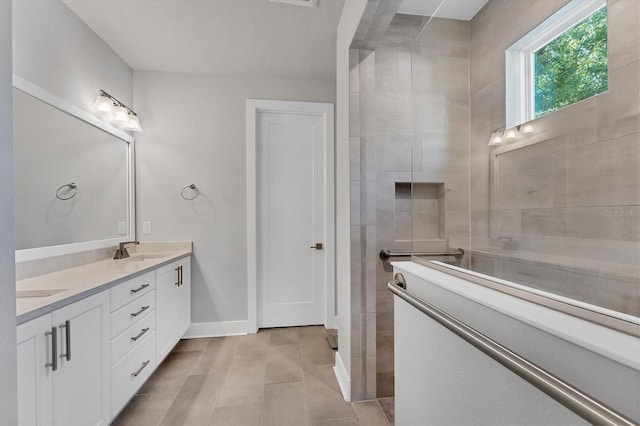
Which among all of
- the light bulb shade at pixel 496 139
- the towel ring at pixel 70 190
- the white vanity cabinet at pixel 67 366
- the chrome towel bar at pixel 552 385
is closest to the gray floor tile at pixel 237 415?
the white vanity cabinet at pixel 67 366

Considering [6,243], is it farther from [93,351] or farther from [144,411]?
[144,411]

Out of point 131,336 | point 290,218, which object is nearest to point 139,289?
point 131,336

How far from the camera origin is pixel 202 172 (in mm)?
2670

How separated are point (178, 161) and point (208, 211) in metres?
0.58

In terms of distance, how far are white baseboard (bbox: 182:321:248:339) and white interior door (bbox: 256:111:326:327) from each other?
0.70 feet

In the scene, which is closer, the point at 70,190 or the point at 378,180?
the point at 378,180

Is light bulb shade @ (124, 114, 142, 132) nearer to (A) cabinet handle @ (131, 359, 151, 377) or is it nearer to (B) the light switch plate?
(B) the light switch plate

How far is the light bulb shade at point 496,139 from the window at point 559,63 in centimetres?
5

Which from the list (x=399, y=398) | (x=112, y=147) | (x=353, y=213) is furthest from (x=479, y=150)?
(x=112, y=147)

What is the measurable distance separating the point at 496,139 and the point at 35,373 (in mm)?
2027

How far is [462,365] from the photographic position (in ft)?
2.31

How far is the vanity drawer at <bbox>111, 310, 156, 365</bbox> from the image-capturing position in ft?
4.78

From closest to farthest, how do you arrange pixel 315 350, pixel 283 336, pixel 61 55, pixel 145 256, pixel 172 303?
pixel 61 55
pixel 172 303
pixel 315 350
pixel 145 256
pixel 283 336

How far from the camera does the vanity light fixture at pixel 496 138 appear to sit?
→ 1.06 meters
